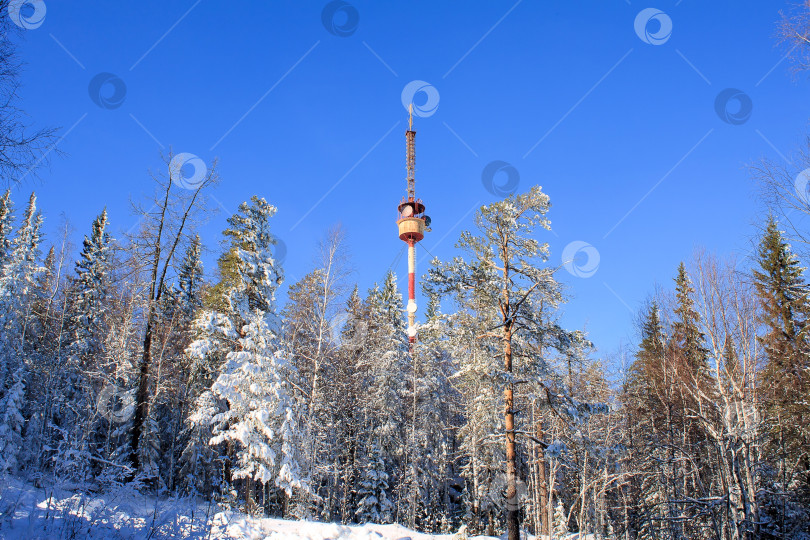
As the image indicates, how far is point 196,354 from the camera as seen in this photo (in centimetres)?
1823

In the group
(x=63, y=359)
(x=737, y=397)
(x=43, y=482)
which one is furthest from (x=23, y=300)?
(x=737, y=397)

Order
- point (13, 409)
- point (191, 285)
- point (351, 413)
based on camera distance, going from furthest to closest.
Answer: point (191, 285) < point (351, 413) < point (13, 409)

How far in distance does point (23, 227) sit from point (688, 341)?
138 ft

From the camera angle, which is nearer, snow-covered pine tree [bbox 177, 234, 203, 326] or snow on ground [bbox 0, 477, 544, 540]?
snow on ground [bbox 0, 477, 544, 540]

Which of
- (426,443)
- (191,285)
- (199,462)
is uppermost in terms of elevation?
(191,285)

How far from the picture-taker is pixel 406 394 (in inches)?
1151

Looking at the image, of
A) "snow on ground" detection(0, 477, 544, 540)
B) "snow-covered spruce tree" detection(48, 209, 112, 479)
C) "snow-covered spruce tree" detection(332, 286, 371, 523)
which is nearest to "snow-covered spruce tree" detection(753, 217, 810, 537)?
"snow on ground" detection(0, 477, 544, 540)

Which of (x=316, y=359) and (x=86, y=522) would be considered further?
(x=316, y=359)

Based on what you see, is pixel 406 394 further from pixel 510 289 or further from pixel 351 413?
pixel 510 289

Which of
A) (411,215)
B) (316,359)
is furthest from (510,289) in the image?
(411,215)

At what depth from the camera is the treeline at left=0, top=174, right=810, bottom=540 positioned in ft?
47.4

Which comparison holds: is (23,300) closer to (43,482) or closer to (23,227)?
(23,227)

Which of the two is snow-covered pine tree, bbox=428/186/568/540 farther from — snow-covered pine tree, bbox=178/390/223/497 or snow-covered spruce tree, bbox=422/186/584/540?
snow-covered pine tree, bbox=178/390/223/497

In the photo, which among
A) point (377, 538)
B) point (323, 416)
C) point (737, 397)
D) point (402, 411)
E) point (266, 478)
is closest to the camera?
point (377, 538)
